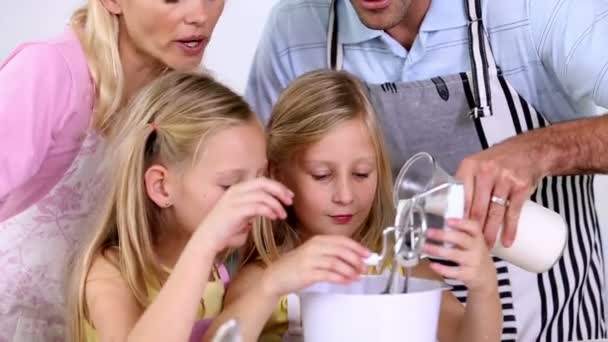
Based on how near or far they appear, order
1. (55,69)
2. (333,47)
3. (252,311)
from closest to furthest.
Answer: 1. (252,311)
2. (55,69)
3. (333,47)

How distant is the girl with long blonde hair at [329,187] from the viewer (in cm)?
138

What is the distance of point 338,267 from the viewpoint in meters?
1.11

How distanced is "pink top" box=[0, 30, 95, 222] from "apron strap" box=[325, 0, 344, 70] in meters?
0.46

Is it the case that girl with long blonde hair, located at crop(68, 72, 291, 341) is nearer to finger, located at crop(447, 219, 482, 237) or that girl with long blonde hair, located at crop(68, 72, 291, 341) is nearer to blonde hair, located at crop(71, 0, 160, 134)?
blonde hair, located at crop(71, 0, 160, 134)

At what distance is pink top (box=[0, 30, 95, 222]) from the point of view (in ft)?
4.61

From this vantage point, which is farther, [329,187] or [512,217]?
[329,187]

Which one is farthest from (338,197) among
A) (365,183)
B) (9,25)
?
(9,25)

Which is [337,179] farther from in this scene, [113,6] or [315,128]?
[113,6]

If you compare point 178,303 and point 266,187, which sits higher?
point 266,187

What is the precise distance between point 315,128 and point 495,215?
1.15ft

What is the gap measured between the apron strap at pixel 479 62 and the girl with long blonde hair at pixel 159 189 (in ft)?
1.38

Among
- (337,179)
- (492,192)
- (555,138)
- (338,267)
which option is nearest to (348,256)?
(338,267)

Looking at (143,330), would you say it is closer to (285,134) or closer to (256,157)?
(256,157)

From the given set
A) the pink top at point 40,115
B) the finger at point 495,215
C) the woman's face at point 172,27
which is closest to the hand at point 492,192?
the finger at point 495,215
